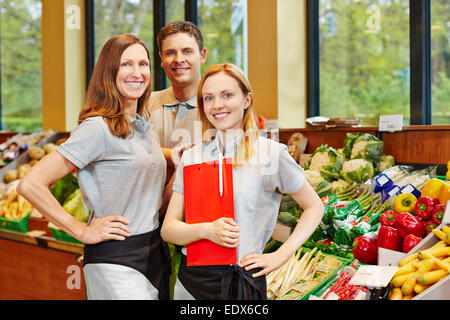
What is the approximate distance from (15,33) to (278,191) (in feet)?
21.6

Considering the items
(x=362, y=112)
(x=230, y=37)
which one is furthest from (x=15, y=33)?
(x=362, y=112)

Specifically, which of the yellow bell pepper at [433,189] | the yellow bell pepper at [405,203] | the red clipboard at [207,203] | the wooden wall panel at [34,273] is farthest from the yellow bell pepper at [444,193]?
the wooden wall panel at [34,273]

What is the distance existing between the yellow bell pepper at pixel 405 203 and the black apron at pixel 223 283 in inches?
44.6

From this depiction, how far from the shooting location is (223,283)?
131cm

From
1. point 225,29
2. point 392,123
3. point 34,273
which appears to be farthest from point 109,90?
point 225,29

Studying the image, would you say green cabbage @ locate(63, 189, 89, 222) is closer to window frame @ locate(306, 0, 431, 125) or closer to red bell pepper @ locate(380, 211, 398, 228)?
red bell pepper @ locate(380, 211, 398, 228)

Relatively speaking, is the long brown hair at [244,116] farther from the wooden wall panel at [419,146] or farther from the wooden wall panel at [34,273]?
the wooden wall panel at [34,273]

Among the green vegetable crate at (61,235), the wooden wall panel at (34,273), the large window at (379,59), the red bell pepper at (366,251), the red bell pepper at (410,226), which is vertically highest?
the large window at (379,59)

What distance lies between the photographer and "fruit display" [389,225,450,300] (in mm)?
1441

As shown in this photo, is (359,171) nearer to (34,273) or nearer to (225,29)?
(225,29)

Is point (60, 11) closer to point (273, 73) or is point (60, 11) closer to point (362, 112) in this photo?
point (273, 73)

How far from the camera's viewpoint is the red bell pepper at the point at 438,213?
1872 mm

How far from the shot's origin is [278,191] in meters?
1.41

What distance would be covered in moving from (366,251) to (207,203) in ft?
3.31
